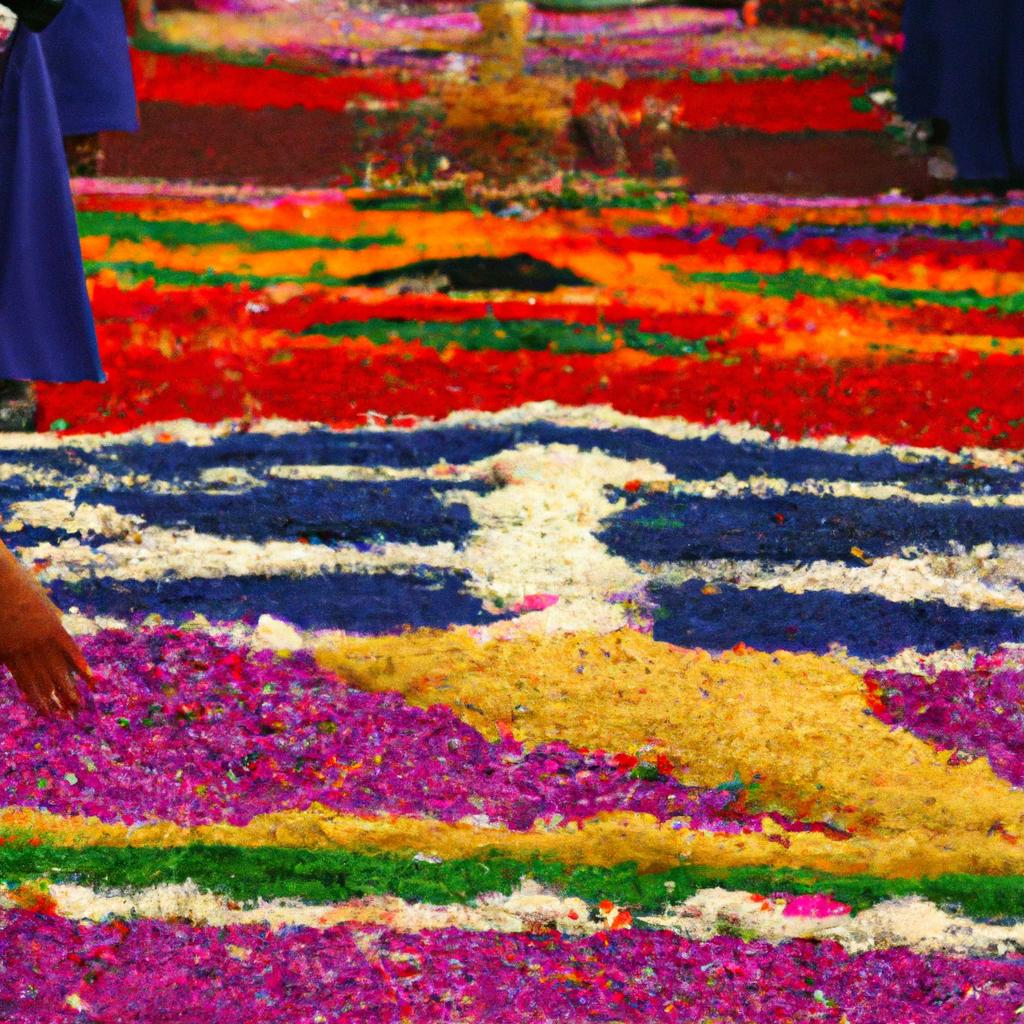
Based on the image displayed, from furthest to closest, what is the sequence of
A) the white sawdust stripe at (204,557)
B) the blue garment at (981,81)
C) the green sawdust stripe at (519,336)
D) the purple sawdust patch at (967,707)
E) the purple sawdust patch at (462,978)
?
1. the blue garment at (981,81)
2. the green sawdust stripe at (519,336)
3. the white sawdust stripe at (204,557)
4. the purple sawdust patch at (967,707)
5. the purple sawdust patch at (462,978)

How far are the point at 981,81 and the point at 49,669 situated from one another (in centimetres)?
236

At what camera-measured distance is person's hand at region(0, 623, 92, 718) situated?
1.19 metres

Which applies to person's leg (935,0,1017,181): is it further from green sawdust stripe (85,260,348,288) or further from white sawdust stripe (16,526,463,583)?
white sawdust stripe (16,526,463,583)

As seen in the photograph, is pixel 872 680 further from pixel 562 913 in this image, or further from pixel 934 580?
pixel 562 913

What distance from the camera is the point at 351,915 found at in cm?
118

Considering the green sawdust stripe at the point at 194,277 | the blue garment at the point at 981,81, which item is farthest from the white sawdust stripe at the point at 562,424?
the blue garment at the point at 981,81

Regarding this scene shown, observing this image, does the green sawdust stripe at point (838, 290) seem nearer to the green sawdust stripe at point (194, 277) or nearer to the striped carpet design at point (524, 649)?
the striped carpet design at point (524, 649)

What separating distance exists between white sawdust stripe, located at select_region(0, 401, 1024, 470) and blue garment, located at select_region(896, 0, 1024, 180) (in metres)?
1.10

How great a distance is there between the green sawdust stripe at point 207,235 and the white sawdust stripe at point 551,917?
5.63 feet

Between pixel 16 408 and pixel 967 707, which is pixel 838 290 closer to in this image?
pixel 967 707

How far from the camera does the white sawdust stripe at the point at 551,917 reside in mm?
1172

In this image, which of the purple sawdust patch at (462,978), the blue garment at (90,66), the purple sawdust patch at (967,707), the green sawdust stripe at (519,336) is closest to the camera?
the purple sawdust patch at (462,978)

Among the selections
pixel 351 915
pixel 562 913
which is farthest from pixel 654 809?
pixel 351 915

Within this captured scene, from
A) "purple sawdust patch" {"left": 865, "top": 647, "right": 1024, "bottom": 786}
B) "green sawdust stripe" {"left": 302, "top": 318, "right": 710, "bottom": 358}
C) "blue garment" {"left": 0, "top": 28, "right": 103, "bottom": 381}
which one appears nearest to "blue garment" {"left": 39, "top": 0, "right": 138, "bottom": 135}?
"blue garment" {"left": 0, "top": 28, "right": 103, "bottom": 381}
